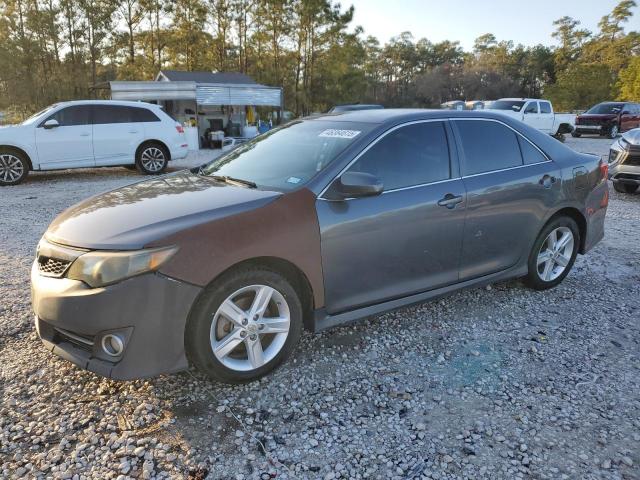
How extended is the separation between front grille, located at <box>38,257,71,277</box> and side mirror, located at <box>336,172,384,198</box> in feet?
5.25

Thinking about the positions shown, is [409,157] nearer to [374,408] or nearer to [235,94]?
[374,408]

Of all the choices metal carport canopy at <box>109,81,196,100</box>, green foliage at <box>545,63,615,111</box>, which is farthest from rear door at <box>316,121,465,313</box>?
green foliage at <box>545,63,615,111</box>

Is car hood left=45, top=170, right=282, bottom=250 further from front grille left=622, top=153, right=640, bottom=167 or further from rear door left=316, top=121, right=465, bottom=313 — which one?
front grille left=622, top=153, right=640, bottom=167

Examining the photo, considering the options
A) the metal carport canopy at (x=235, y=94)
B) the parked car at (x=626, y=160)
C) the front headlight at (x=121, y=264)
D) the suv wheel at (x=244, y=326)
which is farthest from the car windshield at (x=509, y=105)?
the front headlight at (x=121, y=264)

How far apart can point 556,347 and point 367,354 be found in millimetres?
1351

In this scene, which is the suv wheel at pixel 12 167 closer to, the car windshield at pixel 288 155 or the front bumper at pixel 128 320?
the car windshield at pixel 288 155

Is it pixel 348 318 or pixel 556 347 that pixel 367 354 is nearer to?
pixel 348 318

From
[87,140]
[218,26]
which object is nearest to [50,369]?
[87,140]

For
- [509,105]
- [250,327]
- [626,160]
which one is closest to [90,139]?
[250,327]

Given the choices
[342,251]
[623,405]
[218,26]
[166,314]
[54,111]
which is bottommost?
[623,405]

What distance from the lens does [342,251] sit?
301 centimetres

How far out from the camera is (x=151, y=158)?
11.4 m

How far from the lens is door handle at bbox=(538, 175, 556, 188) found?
403 centimetres

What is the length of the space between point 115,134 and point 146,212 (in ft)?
30.0
